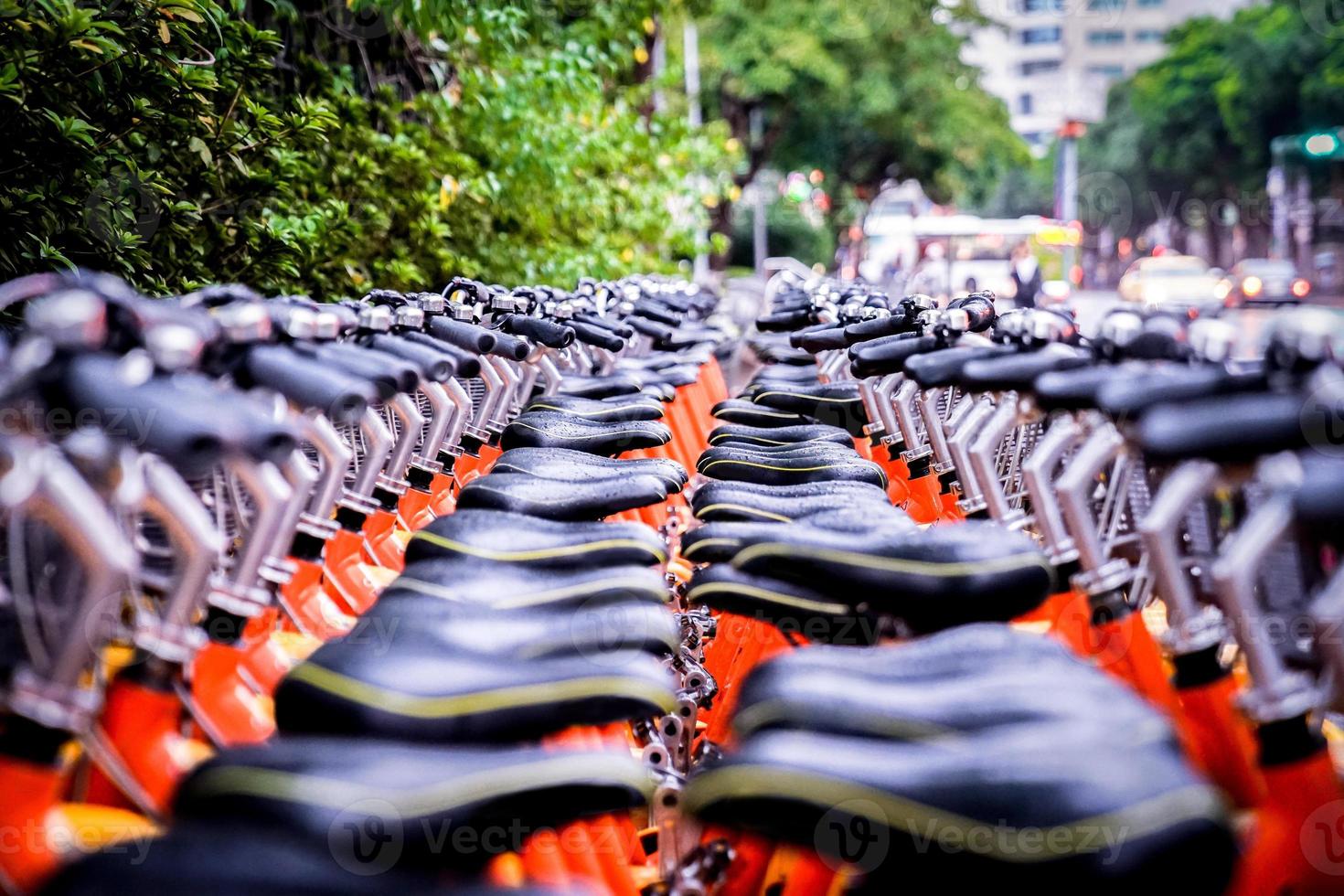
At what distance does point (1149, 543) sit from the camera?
183 centimetres

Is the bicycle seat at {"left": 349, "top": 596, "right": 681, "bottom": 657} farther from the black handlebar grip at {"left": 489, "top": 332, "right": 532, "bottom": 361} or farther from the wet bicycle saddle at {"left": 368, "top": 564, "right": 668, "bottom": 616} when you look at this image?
the black handlebar grip at {"left": 489, "top": 332, "right": 532, "bottom": 361}

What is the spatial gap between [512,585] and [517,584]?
0.05 ft

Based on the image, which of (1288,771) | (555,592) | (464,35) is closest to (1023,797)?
(1288,771)

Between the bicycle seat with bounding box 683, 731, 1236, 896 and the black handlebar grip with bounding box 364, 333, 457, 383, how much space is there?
1.25 metres

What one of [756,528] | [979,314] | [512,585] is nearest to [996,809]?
[512,585]

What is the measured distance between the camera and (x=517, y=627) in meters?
1.85

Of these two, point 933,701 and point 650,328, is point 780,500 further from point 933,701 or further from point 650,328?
point 650,328

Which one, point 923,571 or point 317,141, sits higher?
point 317,141

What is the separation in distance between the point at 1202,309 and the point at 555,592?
1301mm

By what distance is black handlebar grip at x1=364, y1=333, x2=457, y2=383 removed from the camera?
2.46 meters

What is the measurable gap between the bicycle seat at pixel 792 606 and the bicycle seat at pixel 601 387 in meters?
2.62

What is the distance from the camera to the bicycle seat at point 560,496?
2.63 meters

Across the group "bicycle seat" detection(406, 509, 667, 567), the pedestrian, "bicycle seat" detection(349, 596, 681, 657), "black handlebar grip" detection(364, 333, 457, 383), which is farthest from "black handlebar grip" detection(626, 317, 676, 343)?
the pedestrian

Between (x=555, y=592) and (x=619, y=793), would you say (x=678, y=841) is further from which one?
(x=619, y=793)
